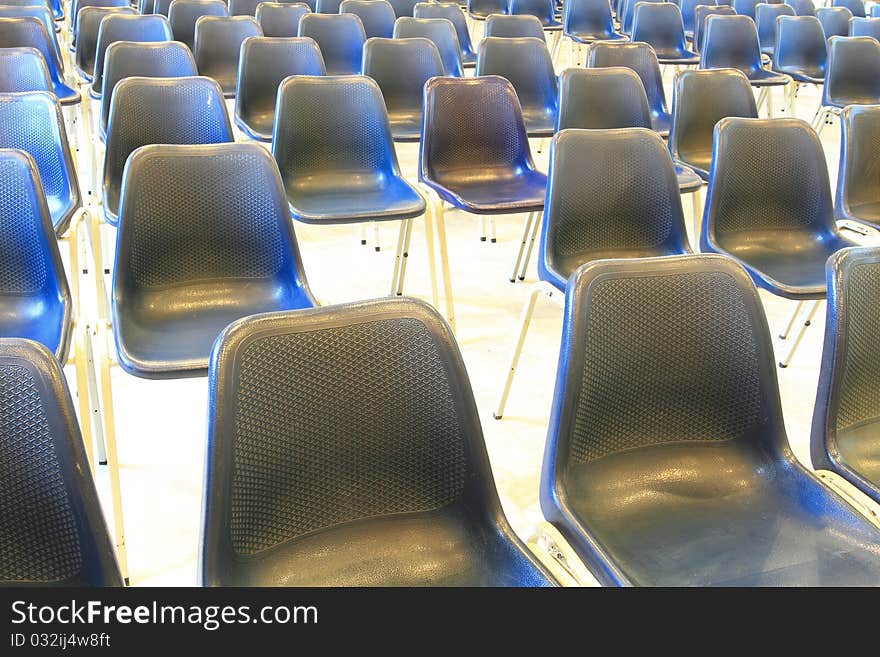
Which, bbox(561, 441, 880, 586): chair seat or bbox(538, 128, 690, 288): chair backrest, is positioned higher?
bbox(538, 128, 690, 288): chair backrest

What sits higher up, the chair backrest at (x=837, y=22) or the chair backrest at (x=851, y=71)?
the chair backrest at (x=837, y=22)

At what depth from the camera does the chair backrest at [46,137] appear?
8.16 ft

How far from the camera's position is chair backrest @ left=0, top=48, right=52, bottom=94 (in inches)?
124

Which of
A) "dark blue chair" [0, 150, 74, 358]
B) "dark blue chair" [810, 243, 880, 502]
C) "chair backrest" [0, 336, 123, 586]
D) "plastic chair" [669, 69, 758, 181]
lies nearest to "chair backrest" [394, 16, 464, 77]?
"plastic chair" [669, 69, 758, 181]

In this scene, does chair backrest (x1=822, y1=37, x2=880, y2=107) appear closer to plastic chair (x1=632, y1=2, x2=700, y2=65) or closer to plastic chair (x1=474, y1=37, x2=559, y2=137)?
plastic chair (x1=632, y1=2, x2=700, y2=65)

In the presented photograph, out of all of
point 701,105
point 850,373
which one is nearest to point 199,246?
point 850,373

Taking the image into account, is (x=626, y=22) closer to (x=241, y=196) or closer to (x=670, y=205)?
(x=670, y=205)

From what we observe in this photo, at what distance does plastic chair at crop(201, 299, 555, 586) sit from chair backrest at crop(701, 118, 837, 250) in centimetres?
163

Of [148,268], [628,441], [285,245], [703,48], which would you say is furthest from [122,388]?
[703,48]

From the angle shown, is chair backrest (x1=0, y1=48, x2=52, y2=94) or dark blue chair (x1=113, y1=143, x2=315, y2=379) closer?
dark blue chair (x1=113, y1=143, x2=315, y2=379)

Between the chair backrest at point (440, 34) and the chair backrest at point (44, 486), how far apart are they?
3.59 meters

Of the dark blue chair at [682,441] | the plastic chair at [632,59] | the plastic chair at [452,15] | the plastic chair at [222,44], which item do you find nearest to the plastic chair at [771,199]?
the dark blue chair at [682,441]

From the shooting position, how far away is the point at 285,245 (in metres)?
2.16

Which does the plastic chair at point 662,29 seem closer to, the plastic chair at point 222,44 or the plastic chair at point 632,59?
the plastic chair at point 632,59
